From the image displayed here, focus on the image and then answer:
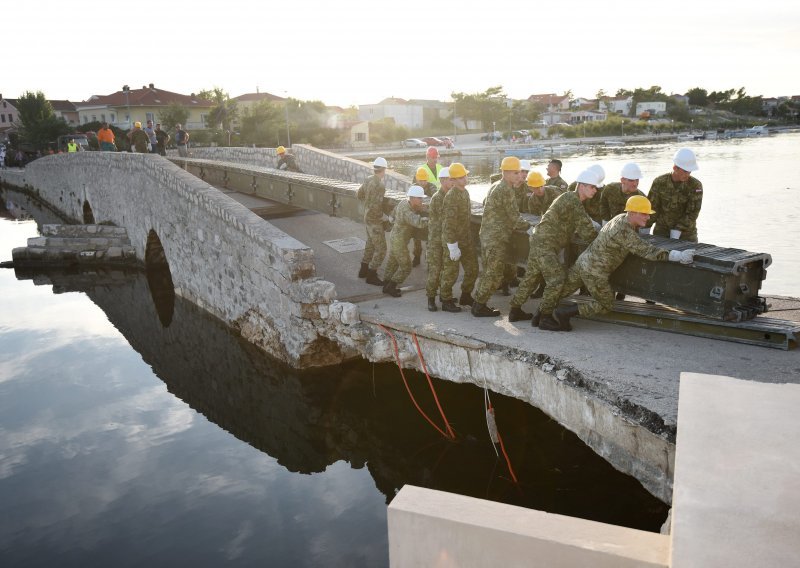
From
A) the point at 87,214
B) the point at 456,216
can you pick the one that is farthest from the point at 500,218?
the point at 87,214

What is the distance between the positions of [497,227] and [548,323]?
1.22 m

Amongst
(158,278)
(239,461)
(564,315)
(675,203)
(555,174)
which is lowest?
(239,461)

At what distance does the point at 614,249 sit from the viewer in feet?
19.4

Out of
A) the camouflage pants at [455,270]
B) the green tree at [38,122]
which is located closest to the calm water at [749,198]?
the camouflage pants at [455,270]

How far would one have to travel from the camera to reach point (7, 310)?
47.2 ft

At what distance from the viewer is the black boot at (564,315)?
6.36 meters

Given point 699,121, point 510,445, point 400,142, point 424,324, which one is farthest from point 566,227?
point 699,121

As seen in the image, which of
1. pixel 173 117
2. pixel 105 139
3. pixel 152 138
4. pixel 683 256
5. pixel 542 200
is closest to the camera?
pixel 683 256

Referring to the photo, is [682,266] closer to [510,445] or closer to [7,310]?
[510,445]

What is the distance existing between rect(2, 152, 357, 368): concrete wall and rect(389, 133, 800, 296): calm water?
9.10 m

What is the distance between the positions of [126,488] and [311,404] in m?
2.39

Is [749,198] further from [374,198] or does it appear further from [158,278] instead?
[158,278]

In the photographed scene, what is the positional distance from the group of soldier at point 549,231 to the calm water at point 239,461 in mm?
1424

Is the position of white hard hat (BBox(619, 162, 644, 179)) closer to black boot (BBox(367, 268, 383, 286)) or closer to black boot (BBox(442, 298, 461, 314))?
black boot (BBox(442, 298, 461, 314))
